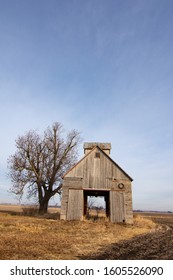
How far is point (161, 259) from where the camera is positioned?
7129mm

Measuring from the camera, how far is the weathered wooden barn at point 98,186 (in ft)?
76.0

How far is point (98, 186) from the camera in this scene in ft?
78.8

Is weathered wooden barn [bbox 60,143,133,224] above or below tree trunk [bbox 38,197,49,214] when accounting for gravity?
above

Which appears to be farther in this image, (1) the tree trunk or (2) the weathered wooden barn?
(1) the tree trunk

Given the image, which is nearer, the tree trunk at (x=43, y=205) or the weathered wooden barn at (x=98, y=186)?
the weathered wooden barn at (x=98, y=186)

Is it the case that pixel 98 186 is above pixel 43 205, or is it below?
above

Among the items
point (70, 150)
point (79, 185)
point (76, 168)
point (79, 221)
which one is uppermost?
point (70, 150)

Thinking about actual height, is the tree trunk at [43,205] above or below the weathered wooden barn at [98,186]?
below

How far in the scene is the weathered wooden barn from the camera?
23172mm

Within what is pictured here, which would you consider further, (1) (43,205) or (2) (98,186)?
(1) (43,205)
